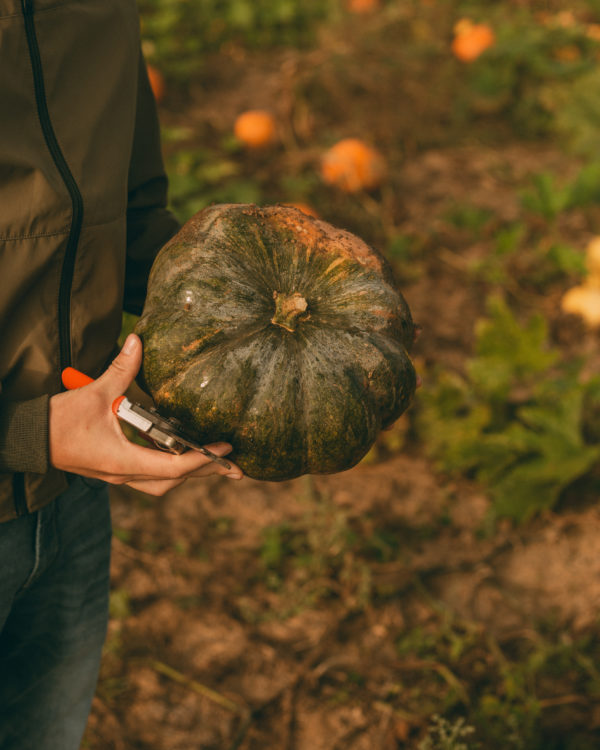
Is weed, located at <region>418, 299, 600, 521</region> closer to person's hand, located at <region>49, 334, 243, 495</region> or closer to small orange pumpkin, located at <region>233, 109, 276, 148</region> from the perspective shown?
person's hand, located at <region>49, 334, 243, 495</region>

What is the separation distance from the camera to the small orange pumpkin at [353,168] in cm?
562

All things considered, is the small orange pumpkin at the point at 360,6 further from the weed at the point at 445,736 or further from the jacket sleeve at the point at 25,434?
the jacket sleeve at the point at 25,434

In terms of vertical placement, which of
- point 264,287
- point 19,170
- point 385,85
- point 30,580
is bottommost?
point 385,85

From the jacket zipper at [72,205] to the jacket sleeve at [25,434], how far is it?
0.30ft

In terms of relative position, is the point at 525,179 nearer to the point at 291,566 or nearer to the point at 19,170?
the point at 291,566

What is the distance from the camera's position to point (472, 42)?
7.00 m

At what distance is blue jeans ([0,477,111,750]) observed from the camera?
1.81 metres

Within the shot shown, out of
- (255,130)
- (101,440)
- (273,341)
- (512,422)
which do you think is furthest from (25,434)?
→ (255,130)

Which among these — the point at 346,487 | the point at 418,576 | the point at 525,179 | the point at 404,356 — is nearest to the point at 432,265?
the point at 525,179

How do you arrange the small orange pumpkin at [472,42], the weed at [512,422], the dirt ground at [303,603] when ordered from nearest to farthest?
the dirt ground at [303,603], the weed at [512,422], the small orange pumpkin at [472,42]

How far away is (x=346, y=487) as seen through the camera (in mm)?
3734

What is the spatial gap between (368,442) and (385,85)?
574cm

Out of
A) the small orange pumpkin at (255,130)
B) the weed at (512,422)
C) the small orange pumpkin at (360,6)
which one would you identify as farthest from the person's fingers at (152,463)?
the small orange pumpkin at (360,6)

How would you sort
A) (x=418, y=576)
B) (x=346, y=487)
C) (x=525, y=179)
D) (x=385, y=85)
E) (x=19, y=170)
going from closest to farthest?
(x=19, y=170) → (x=418, y=576) → (x=346, y=487) → (x=525, y=179) → (x=385, y=85)
